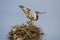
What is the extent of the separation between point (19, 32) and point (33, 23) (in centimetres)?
19

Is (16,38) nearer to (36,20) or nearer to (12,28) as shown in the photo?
(12,28)

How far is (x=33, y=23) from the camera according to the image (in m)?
2.89

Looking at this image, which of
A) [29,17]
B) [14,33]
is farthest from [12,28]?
[29,17]

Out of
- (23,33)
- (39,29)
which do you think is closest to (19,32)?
(23,33)

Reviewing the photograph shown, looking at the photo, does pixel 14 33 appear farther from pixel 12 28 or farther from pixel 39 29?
pixel 39 29

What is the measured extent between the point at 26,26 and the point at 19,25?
8 cm

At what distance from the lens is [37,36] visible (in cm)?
285

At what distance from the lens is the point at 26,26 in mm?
2863

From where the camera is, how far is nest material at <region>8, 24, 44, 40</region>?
2.82m

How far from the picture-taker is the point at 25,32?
9.24ft

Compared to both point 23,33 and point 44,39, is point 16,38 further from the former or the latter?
point 44,39

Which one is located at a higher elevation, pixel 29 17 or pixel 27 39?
pixel 29 17

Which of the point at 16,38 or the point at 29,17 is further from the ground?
the point at 29,17

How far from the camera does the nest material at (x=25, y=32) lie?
2.82m
